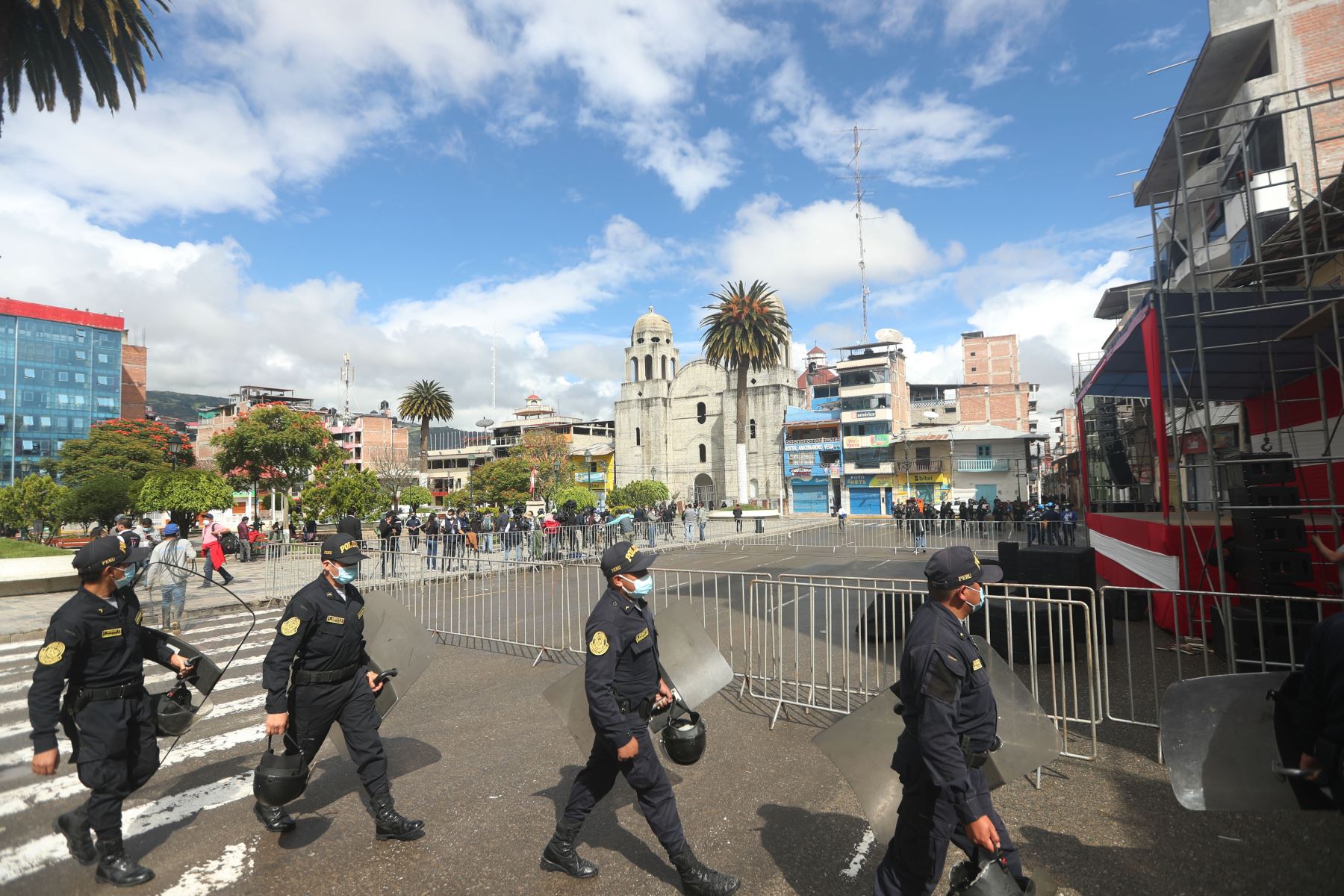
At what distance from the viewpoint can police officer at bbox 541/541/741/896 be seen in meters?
3.32

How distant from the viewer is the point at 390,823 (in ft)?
12.7

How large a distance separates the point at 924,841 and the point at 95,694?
3992 mm

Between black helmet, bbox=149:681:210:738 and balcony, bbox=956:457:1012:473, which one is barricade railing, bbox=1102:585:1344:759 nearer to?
black helmet, bbox=149:681:210:738

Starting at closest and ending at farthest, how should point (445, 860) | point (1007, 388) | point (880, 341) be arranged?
point (445, 860), point (880, 341), point (1007, 388)

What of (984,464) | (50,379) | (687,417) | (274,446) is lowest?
(984,464)

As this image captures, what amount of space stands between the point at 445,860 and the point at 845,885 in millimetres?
2093

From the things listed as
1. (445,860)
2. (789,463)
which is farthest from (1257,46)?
(789,463)

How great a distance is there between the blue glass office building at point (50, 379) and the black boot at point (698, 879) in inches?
3906

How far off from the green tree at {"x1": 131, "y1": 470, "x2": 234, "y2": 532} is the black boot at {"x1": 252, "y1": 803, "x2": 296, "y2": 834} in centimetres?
2284

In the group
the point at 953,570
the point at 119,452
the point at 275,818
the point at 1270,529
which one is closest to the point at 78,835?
the point at 275,818

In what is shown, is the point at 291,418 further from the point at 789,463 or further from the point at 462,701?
the point at 789,463

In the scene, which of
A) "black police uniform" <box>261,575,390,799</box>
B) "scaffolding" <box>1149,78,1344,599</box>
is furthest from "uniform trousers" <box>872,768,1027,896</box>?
"scaffolding" <box>1149,78,1344,599</box>

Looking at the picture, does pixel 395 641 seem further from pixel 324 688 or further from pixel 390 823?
pixel 390 823

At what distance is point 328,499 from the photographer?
23359 mm
